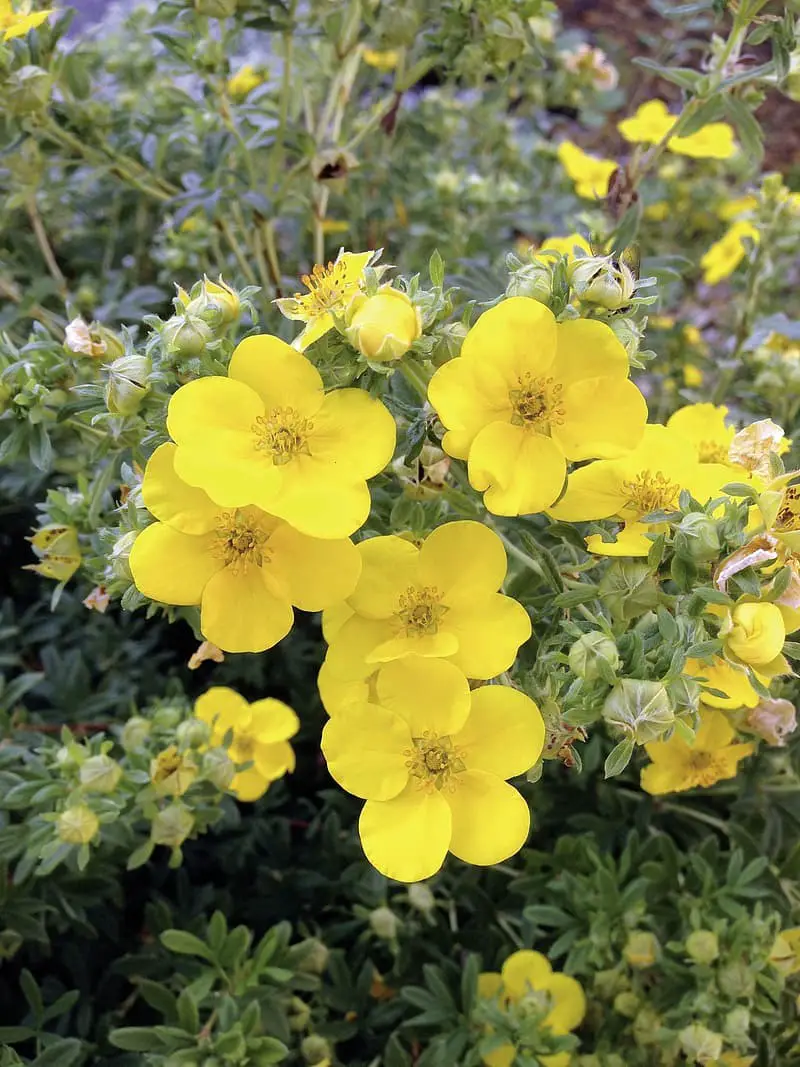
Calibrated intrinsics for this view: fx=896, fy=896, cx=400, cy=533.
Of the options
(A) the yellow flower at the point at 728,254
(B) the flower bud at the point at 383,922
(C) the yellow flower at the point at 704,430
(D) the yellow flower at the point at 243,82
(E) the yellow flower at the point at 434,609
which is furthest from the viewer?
(A) the yellow flower at the point at 728,254

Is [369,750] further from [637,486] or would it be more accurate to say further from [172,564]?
[637,486]

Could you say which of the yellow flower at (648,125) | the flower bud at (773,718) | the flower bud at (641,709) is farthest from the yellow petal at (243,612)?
the yellow flower at (648,125)

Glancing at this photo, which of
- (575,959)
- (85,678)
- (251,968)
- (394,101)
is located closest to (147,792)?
(251,968)

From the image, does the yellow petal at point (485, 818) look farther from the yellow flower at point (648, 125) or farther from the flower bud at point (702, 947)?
the yellow flower at point (648, 125)

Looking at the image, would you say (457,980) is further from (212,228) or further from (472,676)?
(212,228)

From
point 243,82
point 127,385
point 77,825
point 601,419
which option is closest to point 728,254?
point 243,82

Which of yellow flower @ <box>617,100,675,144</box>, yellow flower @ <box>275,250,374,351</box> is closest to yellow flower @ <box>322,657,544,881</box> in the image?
yellow flower @ <box>275,250,374,351</box>
